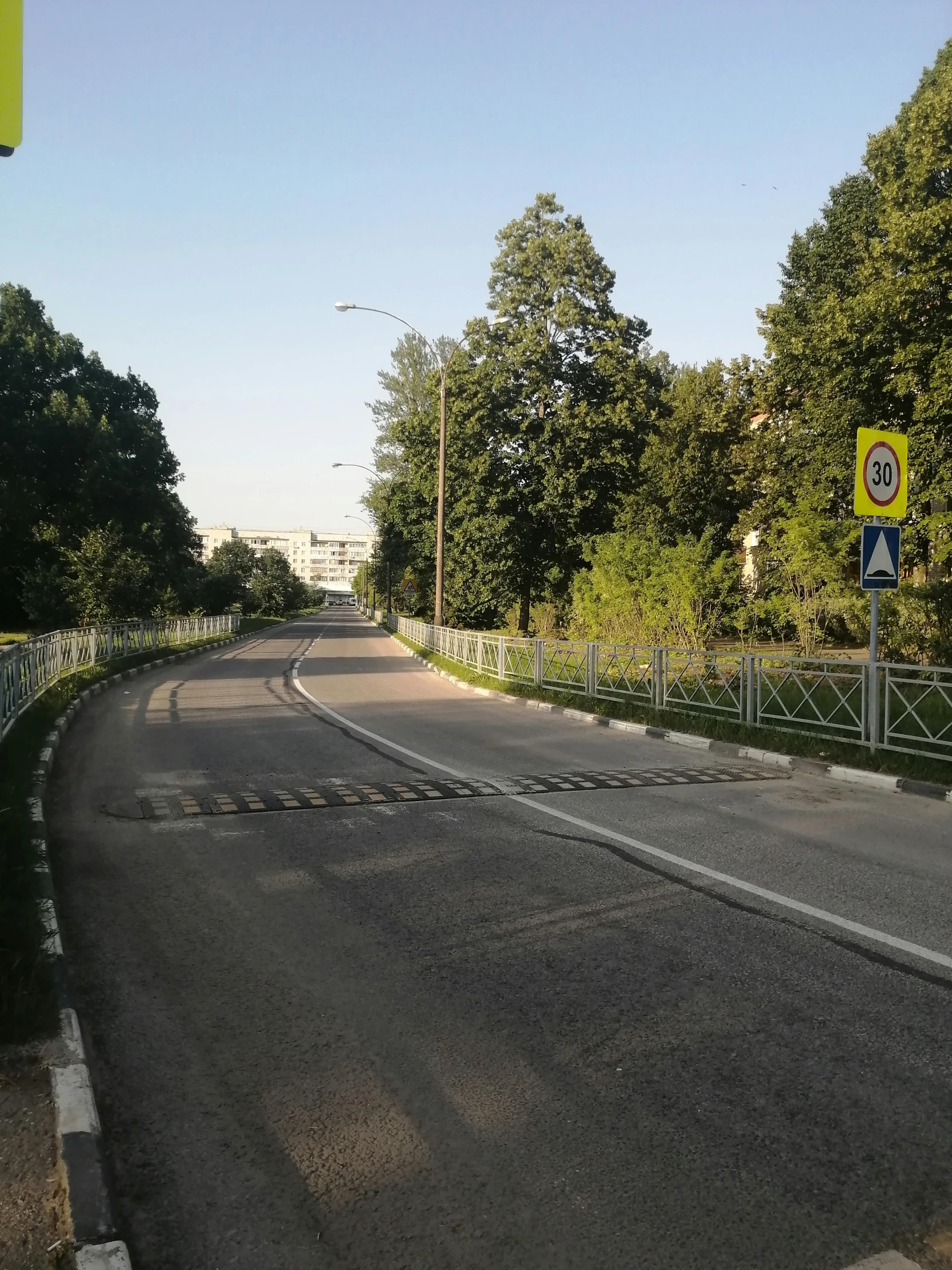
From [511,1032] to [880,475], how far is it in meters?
9.04

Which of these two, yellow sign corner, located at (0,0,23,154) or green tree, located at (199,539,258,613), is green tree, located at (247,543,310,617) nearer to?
green tree, located at (199,539,258,613)

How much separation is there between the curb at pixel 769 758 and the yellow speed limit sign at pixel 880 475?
284 cm

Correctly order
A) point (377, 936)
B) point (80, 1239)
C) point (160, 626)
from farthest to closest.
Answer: point (160, 626), point (377, 936), point (80, 1239)

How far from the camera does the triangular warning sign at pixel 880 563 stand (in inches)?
432

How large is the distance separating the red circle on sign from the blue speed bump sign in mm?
281

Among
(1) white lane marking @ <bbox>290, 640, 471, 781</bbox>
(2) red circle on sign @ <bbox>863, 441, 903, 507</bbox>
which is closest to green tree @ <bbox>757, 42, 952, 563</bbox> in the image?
(2) red circle on sign @ <bbox>863, 441, 903, 507</bbox>

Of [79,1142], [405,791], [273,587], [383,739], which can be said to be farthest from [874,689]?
[273,587]

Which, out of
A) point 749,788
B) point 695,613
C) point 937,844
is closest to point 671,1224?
point 937,844

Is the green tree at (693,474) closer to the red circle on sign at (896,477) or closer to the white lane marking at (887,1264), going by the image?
the red circle on sign at (896,477)

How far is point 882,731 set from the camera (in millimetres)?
11289

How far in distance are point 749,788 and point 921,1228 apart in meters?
7.14

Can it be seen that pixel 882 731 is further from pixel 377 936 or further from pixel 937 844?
pixel 377 936

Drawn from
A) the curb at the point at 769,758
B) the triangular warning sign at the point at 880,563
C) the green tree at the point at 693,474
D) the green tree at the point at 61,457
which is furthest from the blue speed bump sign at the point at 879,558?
the green tree at the point at 61,457

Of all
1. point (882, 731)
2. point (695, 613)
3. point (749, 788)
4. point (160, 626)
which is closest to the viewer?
point (749, 788)
